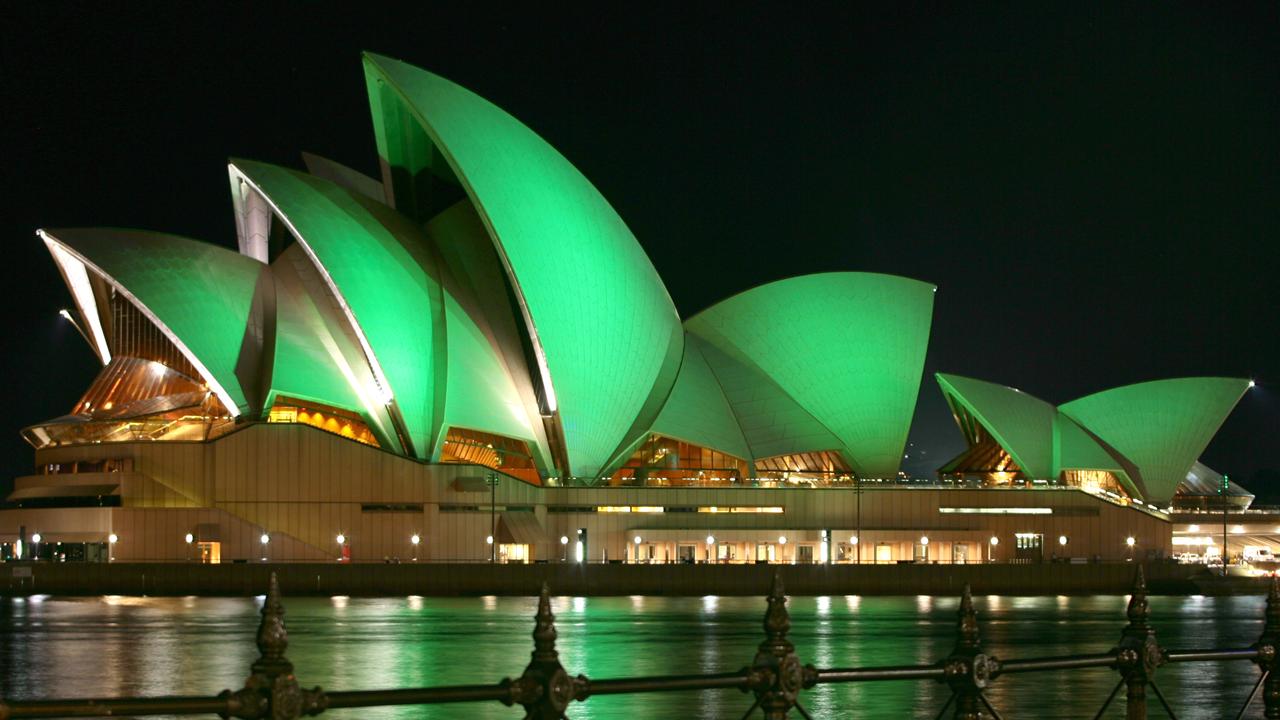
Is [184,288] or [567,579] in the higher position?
[184,288]

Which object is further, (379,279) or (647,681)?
(379,279)

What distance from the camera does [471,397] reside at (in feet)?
185

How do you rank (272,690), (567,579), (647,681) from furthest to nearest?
(567,579)
(647,681)
(272,690)

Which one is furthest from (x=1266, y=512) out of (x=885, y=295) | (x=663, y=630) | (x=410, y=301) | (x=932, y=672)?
(x=932, y=672)

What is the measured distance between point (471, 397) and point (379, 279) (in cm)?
567

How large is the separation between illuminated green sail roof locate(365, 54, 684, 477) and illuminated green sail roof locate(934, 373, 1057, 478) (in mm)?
15648

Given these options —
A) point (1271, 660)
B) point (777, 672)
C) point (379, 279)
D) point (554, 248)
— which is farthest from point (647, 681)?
point (379, 279)

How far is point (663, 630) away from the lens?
3234 centimetres

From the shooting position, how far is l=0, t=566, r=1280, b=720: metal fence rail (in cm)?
569

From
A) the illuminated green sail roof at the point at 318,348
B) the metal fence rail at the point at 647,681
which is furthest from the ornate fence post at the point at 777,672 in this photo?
the illuminated green sail roof at the point at 318,348

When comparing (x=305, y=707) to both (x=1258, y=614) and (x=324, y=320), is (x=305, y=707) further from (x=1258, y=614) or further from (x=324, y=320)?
(x=324, y=320)

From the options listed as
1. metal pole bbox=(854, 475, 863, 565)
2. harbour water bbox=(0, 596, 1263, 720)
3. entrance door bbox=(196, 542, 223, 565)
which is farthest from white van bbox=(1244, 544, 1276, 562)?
entrance door bbox=(196, 542, 223, 565)

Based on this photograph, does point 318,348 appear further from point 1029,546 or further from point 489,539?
point 1029,546

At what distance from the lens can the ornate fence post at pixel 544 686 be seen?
20.7 feet
